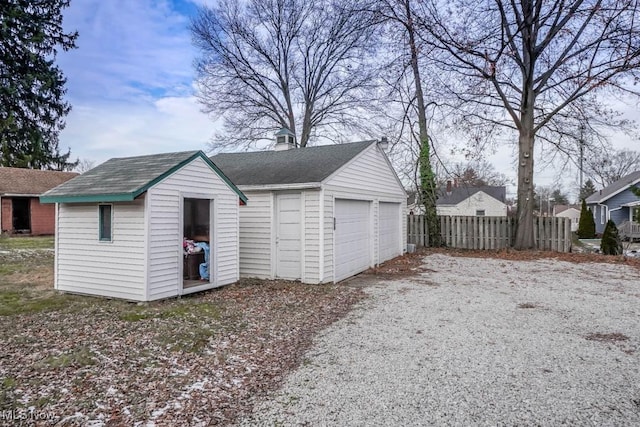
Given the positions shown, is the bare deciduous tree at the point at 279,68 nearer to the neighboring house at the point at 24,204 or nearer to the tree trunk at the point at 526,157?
the tree trunk at the point at 526,157

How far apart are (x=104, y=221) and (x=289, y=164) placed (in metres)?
4.75

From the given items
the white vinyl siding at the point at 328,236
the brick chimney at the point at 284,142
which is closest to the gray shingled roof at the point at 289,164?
the white vinyl siding at the point at 328,236

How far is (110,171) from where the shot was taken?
25.0 ft

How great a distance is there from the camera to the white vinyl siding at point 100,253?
6.66 metres

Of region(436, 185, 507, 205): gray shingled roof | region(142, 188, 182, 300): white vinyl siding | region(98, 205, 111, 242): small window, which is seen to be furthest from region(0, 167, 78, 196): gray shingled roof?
region(436, 185, 507, 205): gray shingled roof

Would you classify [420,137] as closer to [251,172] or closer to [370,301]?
[251,172]

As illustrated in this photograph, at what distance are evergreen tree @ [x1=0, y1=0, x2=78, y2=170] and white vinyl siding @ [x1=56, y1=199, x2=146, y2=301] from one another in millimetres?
19402

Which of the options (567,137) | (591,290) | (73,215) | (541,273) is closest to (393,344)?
(591,290)

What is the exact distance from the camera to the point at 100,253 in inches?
279

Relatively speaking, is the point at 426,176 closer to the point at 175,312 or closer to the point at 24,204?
the point at 175,312

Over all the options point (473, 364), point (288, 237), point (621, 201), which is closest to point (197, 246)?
point (288, 237)

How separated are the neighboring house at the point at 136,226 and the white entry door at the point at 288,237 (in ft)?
4.55

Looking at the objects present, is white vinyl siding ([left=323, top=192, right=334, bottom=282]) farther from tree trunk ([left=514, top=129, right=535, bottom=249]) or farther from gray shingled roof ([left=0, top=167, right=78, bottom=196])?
gray shingled roof ([left=0, top=167, right=78, bottom=196])

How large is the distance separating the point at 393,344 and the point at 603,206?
27.1 metres
